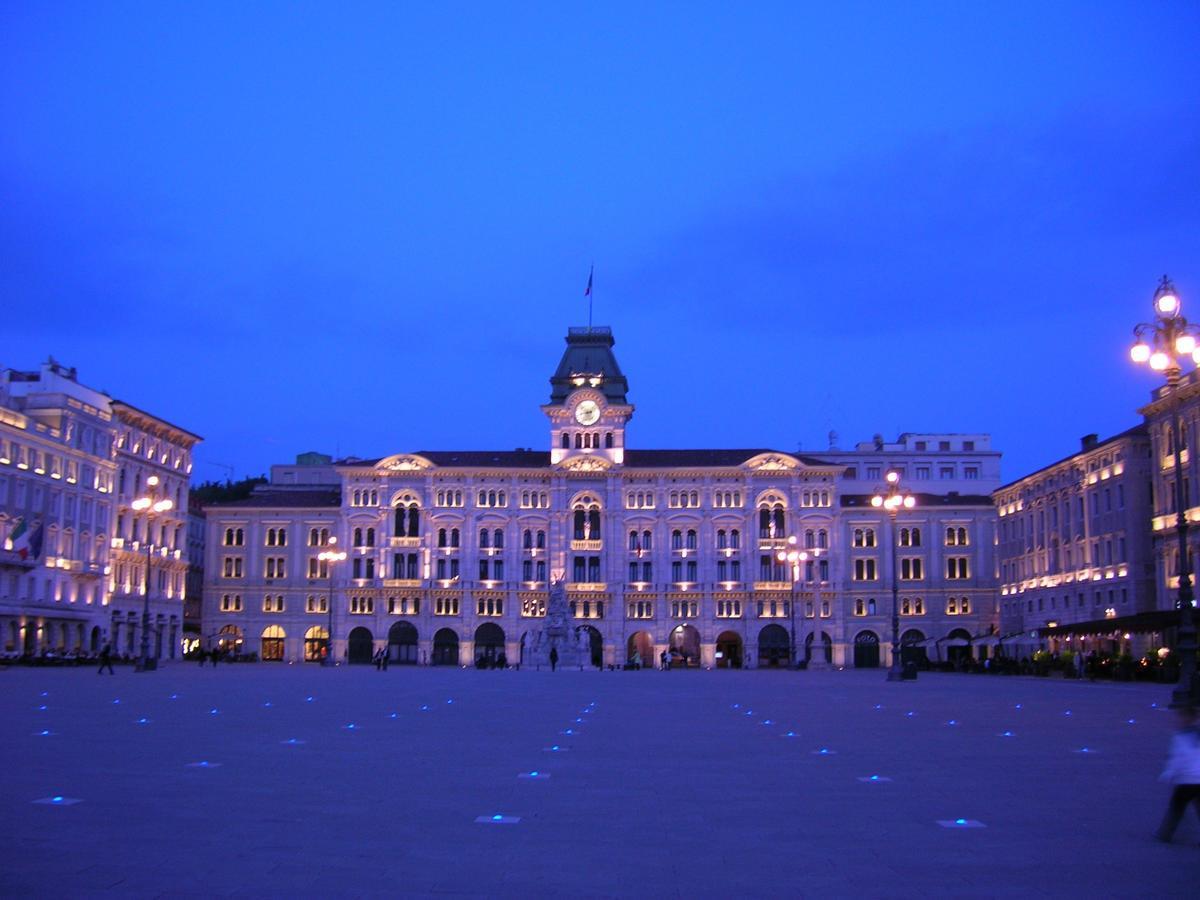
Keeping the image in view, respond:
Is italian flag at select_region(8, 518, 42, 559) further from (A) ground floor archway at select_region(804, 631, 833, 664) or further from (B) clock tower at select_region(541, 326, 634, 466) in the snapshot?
(A) ground floor archway at select_region(804, 631, 833, 664)

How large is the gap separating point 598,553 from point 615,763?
307ft

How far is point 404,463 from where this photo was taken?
4397 inches

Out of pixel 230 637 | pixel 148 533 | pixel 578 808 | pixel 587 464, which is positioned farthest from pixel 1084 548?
pixel 578 808

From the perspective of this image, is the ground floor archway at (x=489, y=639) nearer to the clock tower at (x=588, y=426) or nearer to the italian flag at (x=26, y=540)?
the clock tower at (x=588, y=426)

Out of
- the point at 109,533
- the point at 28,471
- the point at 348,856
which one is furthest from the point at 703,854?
the point at 109,533

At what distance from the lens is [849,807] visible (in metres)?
13.2

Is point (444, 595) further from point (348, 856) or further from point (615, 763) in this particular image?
point (348, 856)

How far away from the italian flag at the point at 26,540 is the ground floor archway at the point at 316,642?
4170 cm

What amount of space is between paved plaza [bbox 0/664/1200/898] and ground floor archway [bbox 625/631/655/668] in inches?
3304

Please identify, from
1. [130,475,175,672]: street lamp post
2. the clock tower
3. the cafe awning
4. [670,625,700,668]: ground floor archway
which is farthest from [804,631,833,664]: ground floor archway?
[130,475,175,672]: street lamp post

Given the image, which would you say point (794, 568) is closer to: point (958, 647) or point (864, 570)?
point (864, 570)

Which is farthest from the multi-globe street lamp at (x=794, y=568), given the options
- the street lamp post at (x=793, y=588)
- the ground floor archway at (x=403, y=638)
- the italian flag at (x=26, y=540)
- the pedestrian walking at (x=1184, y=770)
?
the pedestrian walking at (x=1184, y=770)

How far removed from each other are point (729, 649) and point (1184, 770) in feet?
331

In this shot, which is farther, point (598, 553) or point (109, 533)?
point (598, 553)
